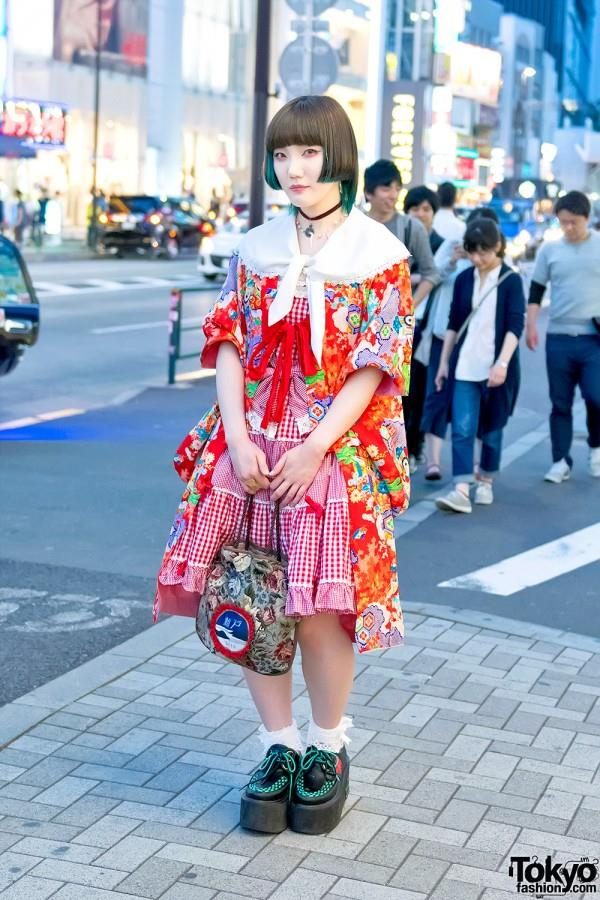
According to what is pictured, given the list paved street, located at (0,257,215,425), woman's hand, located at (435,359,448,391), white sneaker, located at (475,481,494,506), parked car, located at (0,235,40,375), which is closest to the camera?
woman's hand, located at (435,359,448,391)

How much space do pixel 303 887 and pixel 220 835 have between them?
378mm

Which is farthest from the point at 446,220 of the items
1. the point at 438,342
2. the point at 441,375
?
the point at 441,375

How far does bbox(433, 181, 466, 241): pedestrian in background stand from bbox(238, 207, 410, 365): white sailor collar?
672 centimetres

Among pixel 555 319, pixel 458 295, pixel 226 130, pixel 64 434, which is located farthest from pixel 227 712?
pixel 226 130

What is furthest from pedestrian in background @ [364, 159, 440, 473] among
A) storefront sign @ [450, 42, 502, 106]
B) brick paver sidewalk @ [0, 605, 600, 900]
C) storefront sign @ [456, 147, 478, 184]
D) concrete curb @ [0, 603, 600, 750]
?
storefront sign @ [456, 147, 478, 184]

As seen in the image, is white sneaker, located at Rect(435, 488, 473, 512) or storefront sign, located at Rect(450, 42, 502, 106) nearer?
white sneaker, located at Rect(435, 488, 473, 512)

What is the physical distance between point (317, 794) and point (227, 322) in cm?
126

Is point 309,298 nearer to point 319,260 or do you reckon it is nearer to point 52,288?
point 319,260

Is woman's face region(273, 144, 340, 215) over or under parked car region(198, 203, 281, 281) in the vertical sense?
over

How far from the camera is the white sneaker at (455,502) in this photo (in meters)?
8.48

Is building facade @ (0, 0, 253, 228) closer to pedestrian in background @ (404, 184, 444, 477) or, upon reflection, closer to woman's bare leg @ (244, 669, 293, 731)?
pedestrian in background @ (404, 184, 444, 477)

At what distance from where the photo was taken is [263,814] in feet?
12.9

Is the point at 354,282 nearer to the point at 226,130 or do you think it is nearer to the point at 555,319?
the point at 555,319

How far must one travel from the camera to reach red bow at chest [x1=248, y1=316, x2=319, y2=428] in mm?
3857
